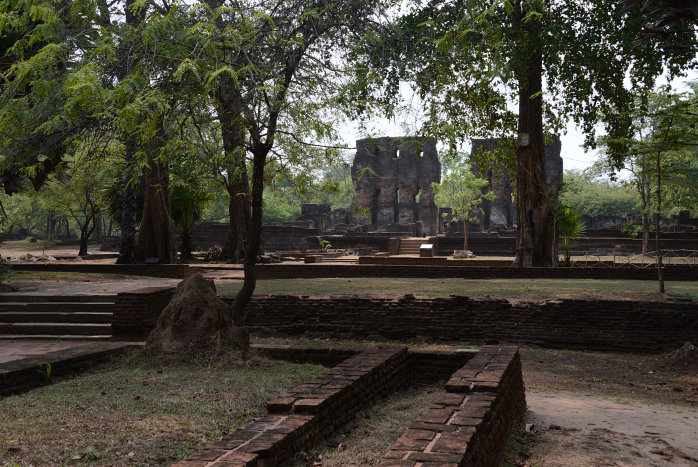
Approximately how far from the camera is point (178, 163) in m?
8.89

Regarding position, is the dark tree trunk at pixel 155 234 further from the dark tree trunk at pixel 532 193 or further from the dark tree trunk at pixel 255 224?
the dark tree trunk at pixel 255 224

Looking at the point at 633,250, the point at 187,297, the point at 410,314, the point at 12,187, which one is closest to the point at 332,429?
the point at 187,297

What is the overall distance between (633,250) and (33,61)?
1039 inches

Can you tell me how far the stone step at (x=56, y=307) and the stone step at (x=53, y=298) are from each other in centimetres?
18

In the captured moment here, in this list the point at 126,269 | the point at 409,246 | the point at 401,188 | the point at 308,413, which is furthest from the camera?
the point at 401,188

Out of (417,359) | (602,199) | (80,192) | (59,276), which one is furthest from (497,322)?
(602,199)

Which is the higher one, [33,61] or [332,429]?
[33,61]

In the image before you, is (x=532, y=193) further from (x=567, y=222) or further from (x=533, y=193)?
(x=567, y=222)

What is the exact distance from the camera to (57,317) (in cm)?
893

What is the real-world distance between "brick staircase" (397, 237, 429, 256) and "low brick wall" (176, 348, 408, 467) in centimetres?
2189

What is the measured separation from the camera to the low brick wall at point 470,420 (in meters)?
3.08

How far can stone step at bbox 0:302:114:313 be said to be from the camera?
9.20 m

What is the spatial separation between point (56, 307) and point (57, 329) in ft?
2.26

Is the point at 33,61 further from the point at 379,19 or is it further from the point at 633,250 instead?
the point at 633,250
